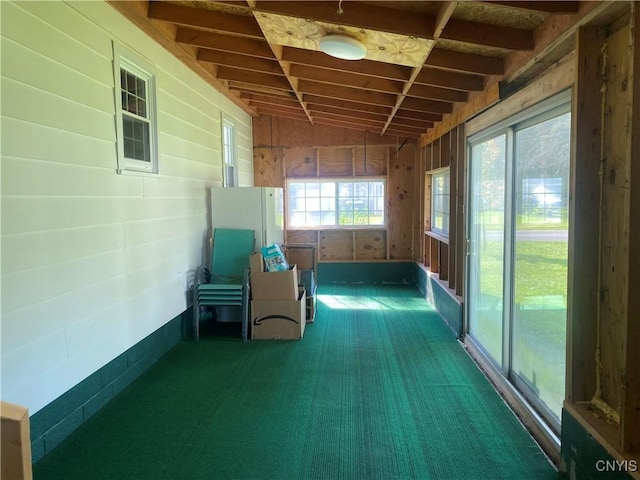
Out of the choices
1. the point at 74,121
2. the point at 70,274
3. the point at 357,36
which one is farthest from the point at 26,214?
the point at 357,36

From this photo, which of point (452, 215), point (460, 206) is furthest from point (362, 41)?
point (452, 215)

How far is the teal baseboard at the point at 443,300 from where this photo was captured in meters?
4.54

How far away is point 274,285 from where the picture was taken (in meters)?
4.50

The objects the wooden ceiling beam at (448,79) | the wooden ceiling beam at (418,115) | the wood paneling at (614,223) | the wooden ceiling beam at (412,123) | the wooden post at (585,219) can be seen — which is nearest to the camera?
the wood paneling at (614,223)

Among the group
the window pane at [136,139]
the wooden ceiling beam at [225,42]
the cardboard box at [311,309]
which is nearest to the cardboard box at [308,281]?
the cardboard box at [311,309]

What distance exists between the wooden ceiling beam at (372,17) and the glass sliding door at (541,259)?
96 centimetres

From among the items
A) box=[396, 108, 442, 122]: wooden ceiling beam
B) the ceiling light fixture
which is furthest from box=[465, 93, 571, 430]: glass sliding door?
box=[396, 108, 442, 122]: wooden ceiling beam

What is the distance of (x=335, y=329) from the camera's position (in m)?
4.86

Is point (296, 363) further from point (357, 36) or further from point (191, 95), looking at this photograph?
point (191, 95)

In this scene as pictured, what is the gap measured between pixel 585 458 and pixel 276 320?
3068 mm

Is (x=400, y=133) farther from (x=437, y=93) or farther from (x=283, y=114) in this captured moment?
(x=437, y=93)

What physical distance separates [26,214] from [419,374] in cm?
303

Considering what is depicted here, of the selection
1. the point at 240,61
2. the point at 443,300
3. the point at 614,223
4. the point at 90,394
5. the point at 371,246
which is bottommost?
the point at 90,394

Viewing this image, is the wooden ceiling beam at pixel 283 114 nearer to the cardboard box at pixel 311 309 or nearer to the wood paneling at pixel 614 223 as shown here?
the cardboard box at pixel 311 309
